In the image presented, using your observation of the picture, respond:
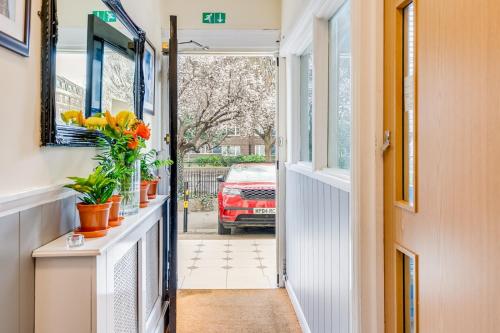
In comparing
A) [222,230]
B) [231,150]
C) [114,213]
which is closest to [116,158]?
[114,213]

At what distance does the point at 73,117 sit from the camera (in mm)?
1322

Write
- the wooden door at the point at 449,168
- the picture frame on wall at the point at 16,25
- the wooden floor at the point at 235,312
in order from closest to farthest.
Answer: the wooden door at the point at 449,168
the picture frame on wall at the point at 16,25
the wooden floor at the point at 235,312

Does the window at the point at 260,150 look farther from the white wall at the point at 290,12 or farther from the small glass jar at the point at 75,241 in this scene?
the small glass jar at the point at 75,241

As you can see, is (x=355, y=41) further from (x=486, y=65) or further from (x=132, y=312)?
(x=132, y=312)

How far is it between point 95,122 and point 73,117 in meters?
0.10

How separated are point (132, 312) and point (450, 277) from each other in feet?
4.31

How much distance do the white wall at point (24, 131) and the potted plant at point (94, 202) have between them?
0.28ft

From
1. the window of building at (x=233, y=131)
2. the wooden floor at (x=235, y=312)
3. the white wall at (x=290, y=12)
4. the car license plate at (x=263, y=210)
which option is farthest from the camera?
the window of building at (x=233, y=131)

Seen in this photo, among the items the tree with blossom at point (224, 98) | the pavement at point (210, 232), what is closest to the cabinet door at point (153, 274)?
the pavement at point (210, 232)

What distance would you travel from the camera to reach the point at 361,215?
1.32 m

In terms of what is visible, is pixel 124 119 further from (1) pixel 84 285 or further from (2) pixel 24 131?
(1) pixel 84 285

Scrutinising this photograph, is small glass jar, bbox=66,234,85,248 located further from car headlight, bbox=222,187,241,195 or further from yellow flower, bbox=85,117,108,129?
car headlight, bbox=222,187,241,195

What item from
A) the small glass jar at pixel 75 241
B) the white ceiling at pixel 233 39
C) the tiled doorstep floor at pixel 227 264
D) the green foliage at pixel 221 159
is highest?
the white ceiling at pixel 233 39

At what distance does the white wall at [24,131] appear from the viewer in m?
0.93
